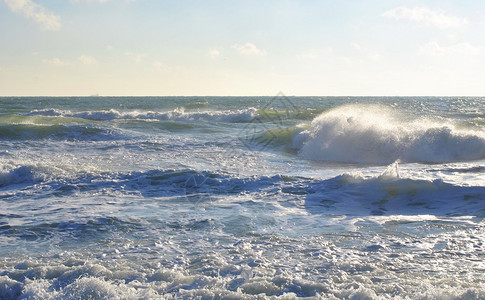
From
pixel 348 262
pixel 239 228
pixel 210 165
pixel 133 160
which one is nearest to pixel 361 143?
pixel 210 165

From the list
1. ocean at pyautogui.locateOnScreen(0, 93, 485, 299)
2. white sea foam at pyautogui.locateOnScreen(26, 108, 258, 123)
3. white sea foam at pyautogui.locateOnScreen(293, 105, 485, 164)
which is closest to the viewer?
ocean at pyautogui.locateOnScreen(0, 93, 485, 299)

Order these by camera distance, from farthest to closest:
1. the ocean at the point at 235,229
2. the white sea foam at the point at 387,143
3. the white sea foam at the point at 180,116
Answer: the white sea foam at the point at 180,116 → the white sea foam at the point at 387,143 → the ocean at the point at 235,229

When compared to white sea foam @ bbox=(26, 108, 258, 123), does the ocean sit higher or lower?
lower

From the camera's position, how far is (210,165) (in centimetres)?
1092

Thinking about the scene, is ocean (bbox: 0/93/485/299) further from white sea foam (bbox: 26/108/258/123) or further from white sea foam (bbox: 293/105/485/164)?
white sea foam (bbox: 26/108/258/123)

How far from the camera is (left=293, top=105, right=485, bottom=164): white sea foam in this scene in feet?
43.1

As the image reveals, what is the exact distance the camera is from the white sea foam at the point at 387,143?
43.1 feet

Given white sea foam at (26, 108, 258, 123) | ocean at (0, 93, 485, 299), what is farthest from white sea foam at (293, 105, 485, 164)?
white sea foam at (26, 108, 258, 123)

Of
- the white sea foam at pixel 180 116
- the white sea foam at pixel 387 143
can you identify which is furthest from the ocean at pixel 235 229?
the white sea foam at pixel 180 116

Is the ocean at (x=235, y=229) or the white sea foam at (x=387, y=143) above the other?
the white sea foam at (x=387, y=143)

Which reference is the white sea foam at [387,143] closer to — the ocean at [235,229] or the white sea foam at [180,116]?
the ocean at [235,229]

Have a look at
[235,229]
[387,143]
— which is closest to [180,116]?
[387,143]

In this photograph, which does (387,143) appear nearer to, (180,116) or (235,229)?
(235,229)

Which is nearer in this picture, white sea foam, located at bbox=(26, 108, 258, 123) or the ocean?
the ocean
